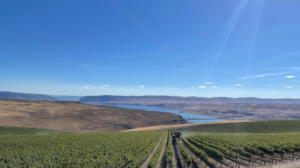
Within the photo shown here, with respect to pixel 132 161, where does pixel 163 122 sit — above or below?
below

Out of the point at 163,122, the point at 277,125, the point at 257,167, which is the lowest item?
the point at 163,122

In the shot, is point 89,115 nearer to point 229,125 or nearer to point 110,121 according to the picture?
point 110,121

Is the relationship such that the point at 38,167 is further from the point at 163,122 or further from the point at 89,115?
the point at 163,122

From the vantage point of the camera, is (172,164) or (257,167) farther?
(172,164)

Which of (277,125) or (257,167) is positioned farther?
(277,125)

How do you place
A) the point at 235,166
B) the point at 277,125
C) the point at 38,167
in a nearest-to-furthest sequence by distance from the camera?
1. the point at 38,167
2. the point at 235,166
3. the point at 277,125

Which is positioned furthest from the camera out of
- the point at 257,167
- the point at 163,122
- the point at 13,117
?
the point at 163,122

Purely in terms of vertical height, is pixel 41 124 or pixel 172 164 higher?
pixel 172 164

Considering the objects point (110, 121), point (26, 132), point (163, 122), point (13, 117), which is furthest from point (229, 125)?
point (13, 117)

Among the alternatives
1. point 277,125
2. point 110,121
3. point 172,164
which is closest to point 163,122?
→ point 110,121
